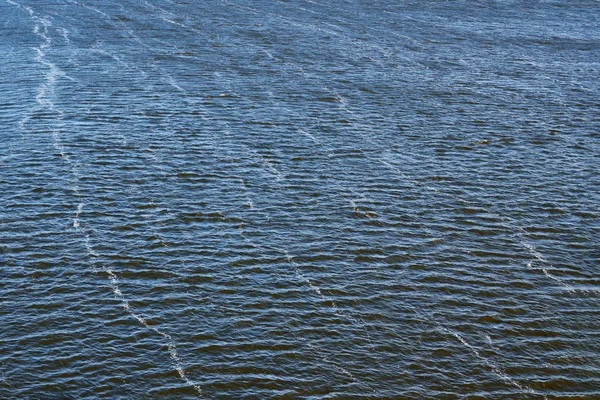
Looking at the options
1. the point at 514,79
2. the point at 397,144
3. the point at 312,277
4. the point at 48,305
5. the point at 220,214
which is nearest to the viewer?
the point at 48,305

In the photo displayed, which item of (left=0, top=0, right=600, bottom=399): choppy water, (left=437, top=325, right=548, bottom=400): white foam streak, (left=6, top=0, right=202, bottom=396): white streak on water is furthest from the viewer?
(left=6, top=0, right=202, bottom=396): white streak on water

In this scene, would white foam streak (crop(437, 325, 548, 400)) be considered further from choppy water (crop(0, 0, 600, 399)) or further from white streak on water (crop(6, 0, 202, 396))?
white streak on water (crop(6, 0, 202, 396))

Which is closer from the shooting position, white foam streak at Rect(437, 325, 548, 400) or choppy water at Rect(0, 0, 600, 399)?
white foam streak at Rect(437, 325, 548, 400)

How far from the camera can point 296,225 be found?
49219 millimetres

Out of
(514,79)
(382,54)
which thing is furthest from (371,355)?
(382,54)

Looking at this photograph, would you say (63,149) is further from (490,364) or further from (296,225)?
(490,364)

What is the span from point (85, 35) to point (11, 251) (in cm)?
5909

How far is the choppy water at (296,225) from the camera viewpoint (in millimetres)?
36281

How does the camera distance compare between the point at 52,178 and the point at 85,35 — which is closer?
the point at 52,178

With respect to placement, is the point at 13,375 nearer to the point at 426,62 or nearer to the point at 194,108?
the point at 194,108

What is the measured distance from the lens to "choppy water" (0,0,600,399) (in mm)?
36281

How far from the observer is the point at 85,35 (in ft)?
326

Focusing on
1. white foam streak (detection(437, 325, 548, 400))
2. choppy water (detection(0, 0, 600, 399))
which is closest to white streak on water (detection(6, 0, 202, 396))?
choppy water (detection(0, 0, 600, 399))

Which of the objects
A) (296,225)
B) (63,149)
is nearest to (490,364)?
(296,225)
